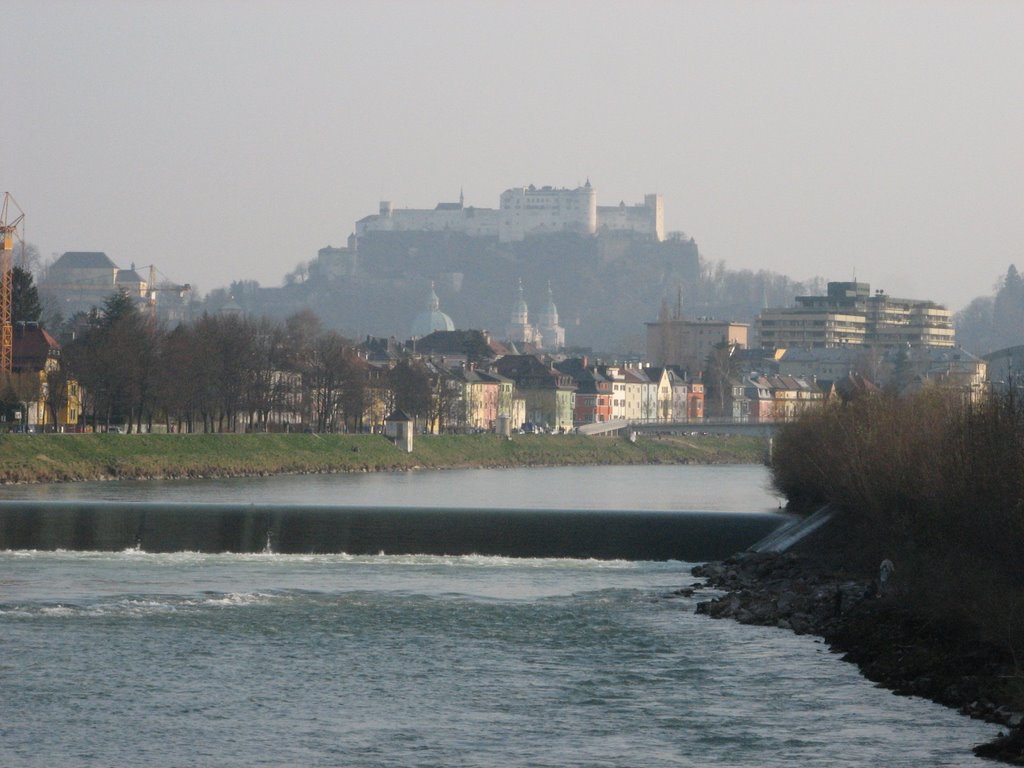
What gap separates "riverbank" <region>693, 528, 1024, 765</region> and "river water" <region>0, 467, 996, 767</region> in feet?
1.61

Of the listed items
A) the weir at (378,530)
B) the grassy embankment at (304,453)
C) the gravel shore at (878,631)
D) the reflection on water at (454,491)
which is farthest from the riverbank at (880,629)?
the grassy embankment at (304,453)

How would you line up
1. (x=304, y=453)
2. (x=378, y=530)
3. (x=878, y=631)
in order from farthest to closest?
(x=304, y=453), (x=378, y=530), (x=878, y=631)

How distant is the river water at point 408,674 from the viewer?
943 inches

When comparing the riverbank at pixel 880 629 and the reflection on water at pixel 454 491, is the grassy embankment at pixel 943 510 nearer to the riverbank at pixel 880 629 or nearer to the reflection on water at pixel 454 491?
the riverbank at pixel 880 629

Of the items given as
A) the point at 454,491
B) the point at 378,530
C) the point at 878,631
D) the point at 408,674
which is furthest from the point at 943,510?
the point at 454,491

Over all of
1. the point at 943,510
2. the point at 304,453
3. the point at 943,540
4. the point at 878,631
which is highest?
the point at 304,453

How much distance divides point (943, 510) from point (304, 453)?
58.7 metres

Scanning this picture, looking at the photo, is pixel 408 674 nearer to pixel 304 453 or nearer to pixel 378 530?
pixel 378 530

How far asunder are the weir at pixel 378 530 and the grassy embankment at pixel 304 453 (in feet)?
55.5

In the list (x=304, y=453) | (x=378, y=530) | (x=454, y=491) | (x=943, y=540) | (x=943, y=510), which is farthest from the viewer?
(x=304, y=453)

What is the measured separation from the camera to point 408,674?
2917 cm

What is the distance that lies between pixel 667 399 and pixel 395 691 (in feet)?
477

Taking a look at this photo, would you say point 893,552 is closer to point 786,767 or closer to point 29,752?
point 786,767

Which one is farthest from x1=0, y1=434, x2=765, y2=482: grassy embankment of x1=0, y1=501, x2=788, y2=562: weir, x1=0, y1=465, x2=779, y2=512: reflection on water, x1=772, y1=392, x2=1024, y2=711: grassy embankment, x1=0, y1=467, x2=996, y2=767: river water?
x1=772, y1=392, x2=1024, y2=711: grassy embankment
